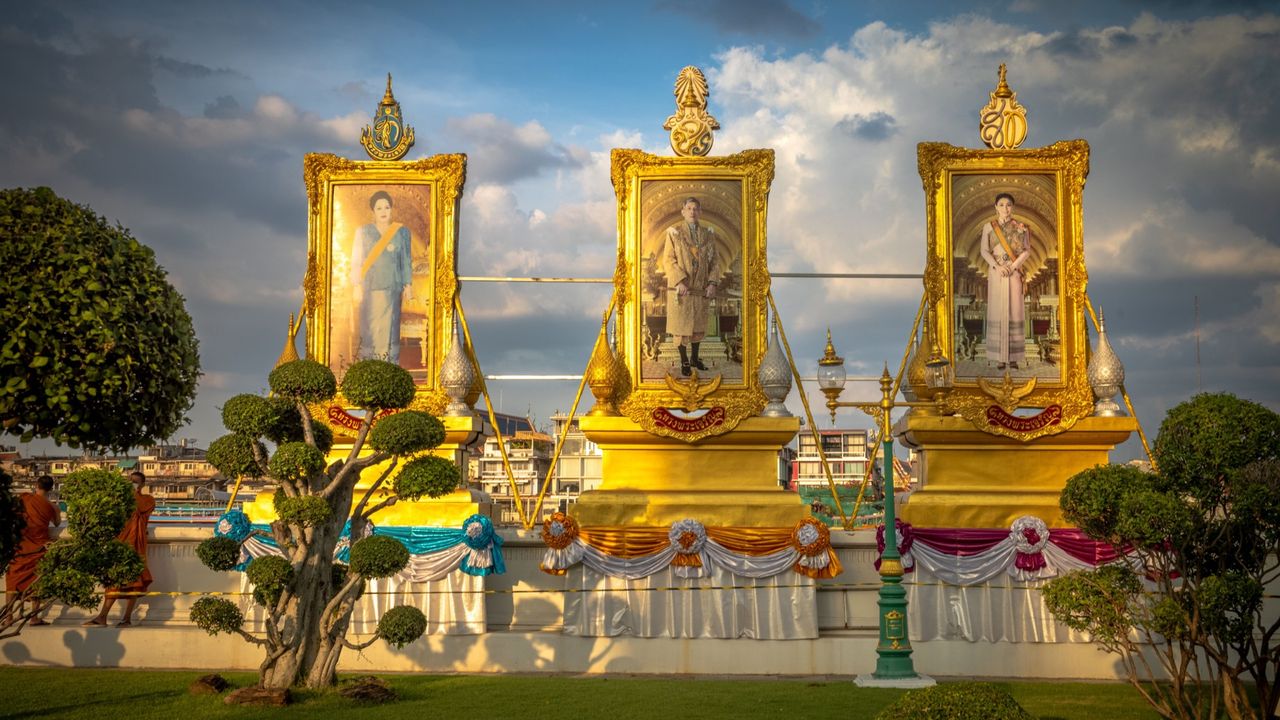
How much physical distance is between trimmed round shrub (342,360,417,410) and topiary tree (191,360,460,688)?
1 centimetres

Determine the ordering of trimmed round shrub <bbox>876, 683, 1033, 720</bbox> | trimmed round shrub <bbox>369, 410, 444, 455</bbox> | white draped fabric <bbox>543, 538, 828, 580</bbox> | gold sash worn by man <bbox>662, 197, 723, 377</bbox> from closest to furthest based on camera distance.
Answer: trimmed round shrub <bbox>876, 683, 1033, 720</bbox> → trimmed round shrub <bbox>369, 410, 444, 455</bbox> → white draped fabric <bbox>543, 538, 828, 580</bbox> → gold sash worn by man <bbox>662, 197, 723, 377</bbox>

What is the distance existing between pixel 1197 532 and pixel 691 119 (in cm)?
1107

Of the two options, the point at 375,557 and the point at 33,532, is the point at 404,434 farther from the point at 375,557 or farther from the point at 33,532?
the point at 33,532

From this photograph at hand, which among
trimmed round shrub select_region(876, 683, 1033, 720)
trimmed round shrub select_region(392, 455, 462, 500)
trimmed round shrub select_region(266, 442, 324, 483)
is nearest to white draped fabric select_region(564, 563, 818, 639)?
trimmed round shrub select_region(392, 455, 462, 500)

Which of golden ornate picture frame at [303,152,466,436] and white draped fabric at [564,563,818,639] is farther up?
golden ornate picture frame at [303,152,466,436]

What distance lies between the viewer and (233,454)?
14.6m

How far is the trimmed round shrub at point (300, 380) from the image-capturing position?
1469 cm

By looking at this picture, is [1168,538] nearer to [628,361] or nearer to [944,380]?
[944,380]

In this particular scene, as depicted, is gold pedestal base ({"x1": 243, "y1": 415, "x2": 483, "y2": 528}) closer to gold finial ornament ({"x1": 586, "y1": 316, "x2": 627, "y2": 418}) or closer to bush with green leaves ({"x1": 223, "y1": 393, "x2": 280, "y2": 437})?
gold finial ornament ({"x1": 586, "y1": 316, "x2": 627, "y2": 418})

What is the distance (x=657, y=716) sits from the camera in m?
14.1

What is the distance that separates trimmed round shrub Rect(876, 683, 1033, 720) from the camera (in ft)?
30.0

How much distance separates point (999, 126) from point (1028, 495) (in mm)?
5827

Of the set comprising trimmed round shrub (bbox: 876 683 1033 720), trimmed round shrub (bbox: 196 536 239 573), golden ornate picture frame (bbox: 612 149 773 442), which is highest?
golden ornate picture frame (bbox: 612 149 773 442)

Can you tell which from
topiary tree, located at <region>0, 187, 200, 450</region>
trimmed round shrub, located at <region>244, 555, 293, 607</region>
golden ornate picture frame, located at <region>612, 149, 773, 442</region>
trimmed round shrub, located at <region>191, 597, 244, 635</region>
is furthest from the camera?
golden ornate picture frame, located at <region>612, 149, 773, 442</region>
